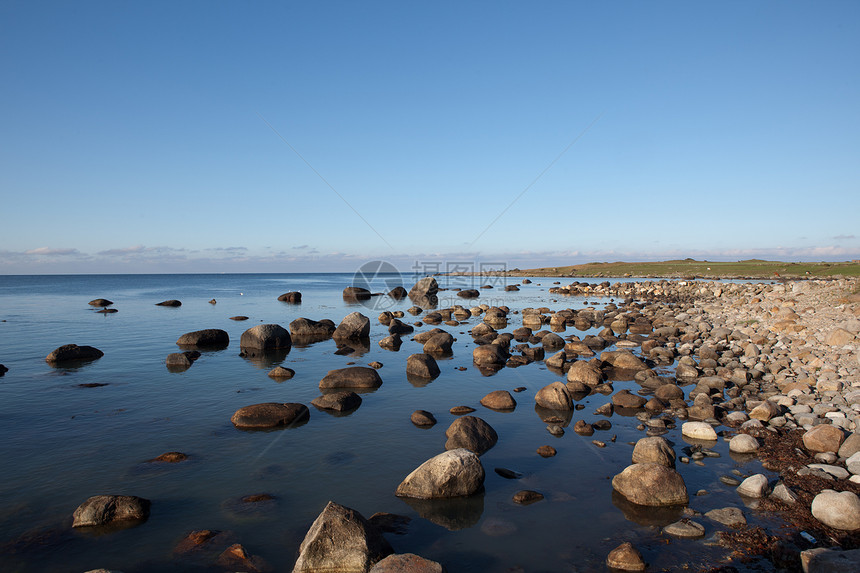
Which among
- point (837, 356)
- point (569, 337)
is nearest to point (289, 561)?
point (837, 356)

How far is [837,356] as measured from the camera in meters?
16.8

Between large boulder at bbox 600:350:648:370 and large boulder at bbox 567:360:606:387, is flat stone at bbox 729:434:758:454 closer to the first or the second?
large boulder at bbox 567:360:606:387

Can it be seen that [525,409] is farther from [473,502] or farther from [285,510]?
[285,510]

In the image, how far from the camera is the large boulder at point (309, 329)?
32.0 metres

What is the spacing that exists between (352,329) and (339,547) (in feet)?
76.2

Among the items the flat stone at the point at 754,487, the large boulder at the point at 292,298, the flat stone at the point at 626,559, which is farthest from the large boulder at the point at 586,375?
the large boulder at the point at 292,298

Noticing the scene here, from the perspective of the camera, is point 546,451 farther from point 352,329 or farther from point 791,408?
point 352,329

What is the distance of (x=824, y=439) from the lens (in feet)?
35.9

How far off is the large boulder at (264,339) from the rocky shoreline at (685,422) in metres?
0.08

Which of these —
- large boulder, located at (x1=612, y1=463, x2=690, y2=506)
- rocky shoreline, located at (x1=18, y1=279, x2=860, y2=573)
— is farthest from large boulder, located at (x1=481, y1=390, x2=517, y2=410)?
large boulder, located at (x1=612, y1=463, x2=690, y2=506)

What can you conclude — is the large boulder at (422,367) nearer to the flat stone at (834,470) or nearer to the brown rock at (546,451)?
the brown rock at (546,451)

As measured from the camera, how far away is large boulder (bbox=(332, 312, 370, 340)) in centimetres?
3022

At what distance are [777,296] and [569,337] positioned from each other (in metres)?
18.5

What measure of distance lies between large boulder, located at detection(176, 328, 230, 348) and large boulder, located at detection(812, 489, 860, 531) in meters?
28.0
